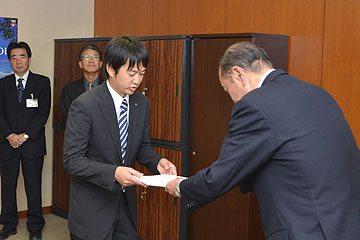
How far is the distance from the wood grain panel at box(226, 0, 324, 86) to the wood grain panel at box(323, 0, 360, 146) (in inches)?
3.3

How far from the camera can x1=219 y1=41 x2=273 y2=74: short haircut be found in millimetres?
2211

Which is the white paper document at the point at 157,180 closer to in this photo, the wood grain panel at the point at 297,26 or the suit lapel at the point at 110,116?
the suit lapel at the point at 110,116

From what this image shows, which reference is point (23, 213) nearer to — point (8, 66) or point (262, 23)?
point (8, 66)

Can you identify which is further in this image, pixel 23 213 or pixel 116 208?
pixel 23 213

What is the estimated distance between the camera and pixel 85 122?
2.67 metres

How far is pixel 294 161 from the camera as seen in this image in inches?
77.5

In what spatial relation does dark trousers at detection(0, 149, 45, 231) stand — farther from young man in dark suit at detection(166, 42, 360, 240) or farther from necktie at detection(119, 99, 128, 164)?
young man in dark suit at detection(166, 42, 360, 240)

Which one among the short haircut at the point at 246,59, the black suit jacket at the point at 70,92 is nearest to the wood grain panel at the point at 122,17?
the black suit jacket at the point at 70,92

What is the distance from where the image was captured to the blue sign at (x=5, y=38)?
5.99 metres

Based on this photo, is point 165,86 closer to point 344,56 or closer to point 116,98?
point 344,56

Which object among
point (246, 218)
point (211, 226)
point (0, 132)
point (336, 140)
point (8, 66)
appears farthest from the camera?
point (8, 66)

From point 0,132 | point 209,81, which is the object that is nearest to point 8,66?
point 0,132

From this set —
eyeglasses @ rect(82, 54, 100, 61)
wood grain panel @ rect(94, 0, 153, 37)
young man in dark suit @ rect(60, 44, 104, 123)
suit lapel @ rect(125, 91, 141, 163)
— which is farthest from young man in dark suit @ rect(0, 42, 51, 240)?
suit lapel @ rect(125, 91, 141, 163)

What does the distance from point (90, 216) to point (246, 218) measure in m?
1.88
